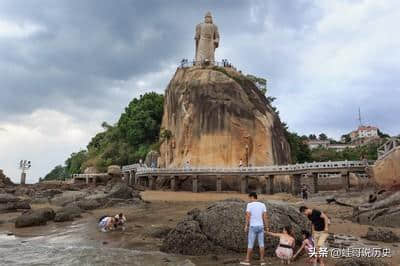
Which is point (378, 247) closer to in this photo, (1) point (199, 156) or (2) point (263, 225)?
(2) point (263, 225)

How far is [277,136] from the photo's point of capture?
1955 inches

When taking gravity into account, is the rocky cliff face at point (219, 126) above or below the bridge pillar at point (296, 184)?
above

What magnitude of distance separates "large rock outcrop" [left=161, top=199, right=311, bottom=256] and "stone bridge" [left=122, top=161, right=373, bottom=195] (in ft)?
78.4

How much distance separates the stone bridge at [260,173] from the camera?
3141 centimetres

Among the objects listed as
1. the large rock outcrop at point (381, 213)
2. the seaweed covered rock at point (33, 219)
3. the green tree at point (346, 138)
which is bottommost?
the seaweed covered rock at point (33, 219)

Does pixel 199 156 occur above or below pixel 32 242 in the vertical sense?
above

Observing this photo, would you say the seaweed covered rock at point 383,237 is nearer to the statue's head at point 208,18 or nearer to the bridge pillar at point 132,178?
the bridge pillar at point 132,178

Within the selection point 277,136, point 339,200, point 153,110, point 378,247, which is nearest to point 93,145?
point 153,110

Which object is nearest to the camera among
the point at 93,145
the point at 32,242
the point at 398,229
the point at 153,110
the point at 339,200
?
the point at 32,242

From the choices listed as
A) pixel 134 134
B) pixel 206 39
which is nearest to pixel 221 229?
pixel 134 134

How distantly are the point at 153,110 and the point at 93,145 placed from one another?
83.4 ft

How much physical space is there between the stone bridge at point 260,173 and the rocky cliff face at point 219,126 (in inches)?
191

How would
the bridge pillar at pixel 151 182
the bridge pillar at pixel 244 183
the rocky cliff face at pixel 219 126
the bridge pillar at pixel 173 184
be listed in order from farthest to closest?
the rocky cliff face at pixel 219 126, the bridge pillar at pixel 151 182, the bridge pillar at pixel 173 184, the bridge pillar at pixel 244 183


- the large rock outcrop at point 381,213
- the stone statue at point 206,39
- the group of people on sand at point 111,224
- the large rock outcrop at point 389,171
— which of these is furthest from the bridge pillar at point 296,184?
the stone statue at point 206,39
